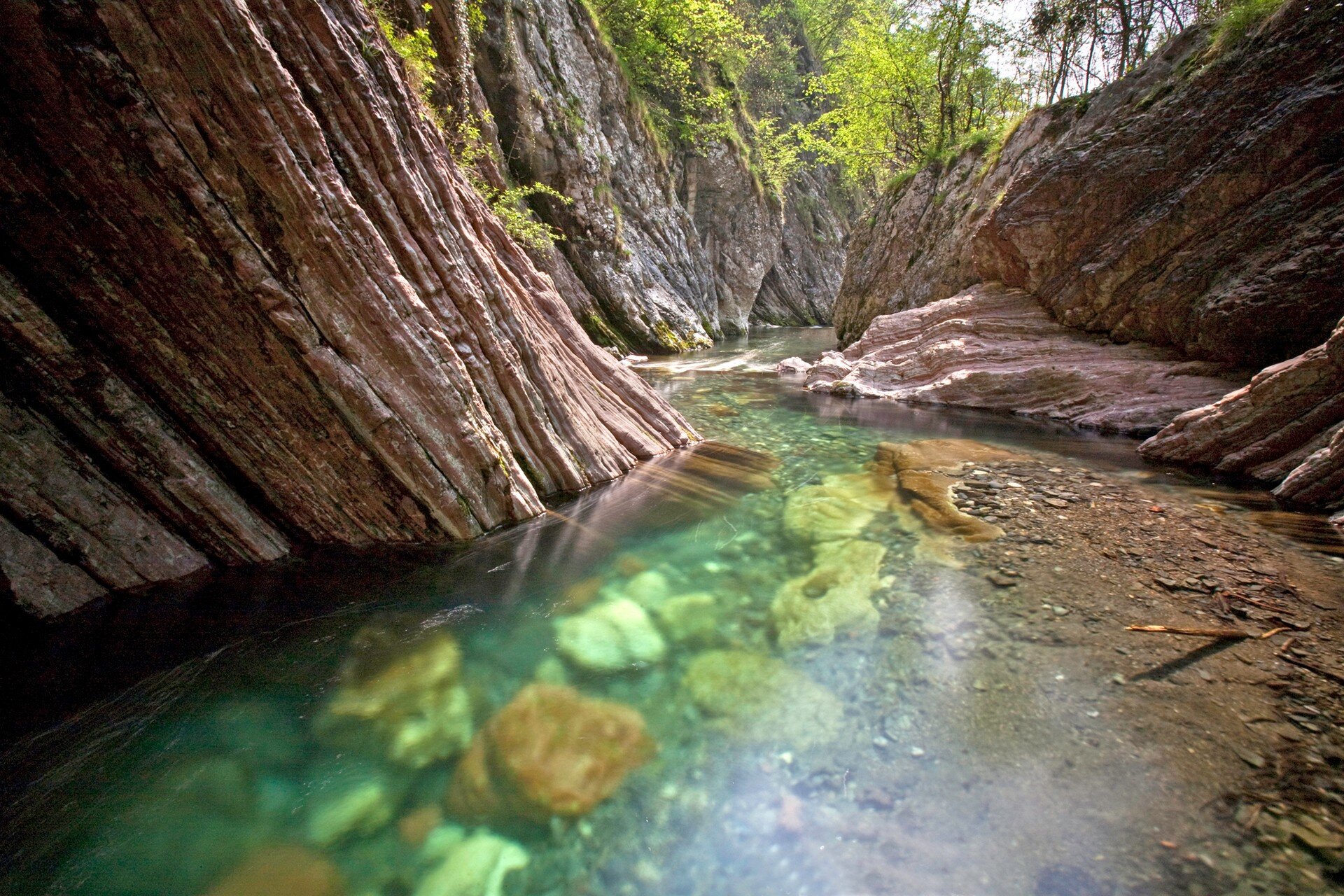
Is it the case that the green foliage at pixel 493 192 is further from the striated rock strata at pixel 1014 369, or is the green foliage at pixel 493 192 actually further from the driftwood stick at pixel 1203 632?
the driftwood stick at pixel 1203 632

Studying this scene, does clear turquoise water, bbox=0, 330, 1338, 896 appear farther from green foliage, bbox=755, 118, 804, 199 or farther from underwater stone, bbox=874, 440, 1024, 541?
green foliage, bbox=755, 118, 804, 199

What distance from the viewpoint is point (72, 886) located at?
2.04 metres

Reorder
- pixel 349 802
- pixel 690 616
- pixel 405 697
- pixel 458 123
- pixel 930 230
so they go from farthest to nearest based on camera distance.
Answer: pixel 930 230
pixel 458 123
pixel 690 616
pixel 405 697
pixel 349 802

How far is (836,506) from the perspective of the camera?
238 inches

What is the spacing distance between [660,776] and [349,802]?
4.42 feet

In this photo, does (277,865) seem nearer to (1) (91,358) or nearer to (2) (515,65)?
(1) (91,358)

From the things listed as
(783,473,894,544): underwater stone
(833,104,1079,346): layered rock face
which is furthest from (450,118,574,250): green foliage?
(833,104,1079,346): layered rock face

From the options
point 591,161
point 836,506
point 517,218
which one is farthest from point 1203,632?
point 591,161

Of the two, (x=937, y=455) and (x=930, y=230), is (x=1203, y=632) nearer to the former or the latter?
(x=937, y=455)

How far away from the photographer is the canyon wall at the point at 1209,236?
679 centimetres

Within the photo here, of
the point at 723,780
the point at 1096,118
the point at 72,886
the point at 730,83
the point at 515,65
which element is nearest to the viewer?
the point at 72,886

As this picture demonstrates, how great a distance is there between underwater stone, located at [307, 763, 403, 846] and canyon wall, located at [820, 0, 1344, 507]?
8.29m

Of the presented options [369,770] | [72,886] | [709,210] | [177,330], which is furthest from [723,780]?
[709,210]

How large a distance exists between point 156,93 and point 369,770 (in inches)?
167
